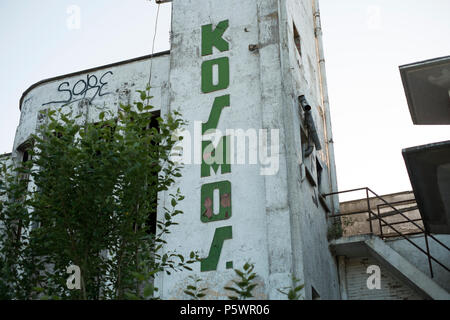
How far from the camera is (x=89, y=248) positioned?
29.6ft

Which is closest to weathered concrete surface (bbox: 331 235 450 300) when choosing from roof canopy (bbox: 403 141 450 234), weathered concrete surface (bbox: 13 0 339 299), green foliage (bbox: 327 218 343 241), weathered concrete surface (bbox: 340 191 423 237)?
green foliage (bbox: 327 218 343 241)

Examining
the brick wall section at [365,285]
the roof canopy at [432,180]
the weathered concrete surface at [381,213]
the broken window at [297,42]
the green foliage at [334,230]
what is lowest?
the brick wall section at [365,285]

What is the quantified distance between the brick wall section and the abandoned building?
0.03m

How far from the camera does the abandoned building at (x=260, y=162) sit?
43.8ft

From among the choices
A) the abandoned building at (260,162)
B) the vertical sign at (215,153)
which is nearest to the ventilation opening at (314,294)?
the abandoned building at (260,162)

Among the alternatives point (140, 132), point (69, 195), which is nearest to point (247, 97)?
point (140, 132)

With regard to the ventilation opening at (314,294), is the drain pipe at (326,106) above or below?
above

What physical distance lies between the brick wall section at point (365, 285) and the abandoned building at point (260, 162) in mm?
29

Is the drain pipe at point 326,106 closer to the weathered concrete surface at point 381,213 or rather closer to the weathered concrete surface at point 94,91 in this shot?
the weathered concrete surface at point 381,213

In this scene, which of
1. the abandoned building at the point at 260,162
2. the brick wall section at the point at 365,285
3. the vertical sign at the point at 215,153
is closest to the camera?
the abandoned building at the point at 260,162

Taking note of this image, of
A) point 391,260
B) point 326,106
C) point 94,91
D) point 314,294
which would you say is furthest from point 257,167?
point 326,106

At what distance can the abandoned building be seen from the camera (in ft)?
43.8

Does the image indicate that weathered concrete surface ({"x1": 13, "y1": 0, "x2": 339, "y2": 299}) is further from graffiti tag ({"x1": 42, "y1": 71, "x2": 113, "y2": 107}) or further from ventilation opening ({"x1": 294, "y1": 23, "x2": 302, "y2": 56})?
ventilation opening ({"x1": 294, "y1": 23, "x2": 302, "y2": 56})
